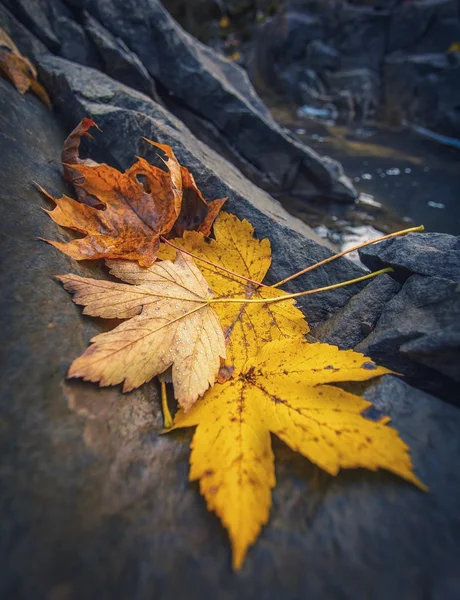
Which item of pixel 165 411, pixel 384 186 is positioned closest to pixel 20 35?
pixel 165 411

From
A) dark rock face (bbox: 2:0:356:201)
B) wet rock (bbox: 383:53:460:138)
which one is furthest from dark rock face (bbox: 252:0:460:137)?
dark rock face (bbox: 2:0:356:201)

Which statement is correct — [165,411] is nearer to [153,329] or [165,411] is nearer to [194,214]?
[153,329]

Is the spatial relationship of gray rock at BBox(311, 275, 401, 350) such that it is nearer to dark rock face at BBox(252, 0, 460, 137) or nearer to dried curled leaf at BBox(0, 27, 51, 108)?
dried curled leaf at BBox(0, 27, 51, 108)

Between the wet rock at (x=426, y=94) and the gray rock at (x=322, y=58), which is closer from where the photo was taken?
the wet rock at (x=426, y=94)

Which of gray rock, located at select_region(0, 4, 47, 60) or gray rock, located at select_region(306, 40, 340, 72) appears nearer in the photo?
gray rock, located at select_region(0, 4, 47, 60)

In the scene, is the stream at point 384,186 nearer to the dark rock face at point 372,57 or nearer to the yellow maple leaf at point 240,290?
the yellow maple leaf at point 240,290

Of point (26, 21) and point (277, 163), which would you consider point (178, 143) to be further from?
point (26, 21)

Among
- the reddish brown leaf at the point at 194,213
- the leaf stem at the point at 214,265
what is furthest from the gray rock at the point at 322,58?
the leaf stem at the point at 214,265
